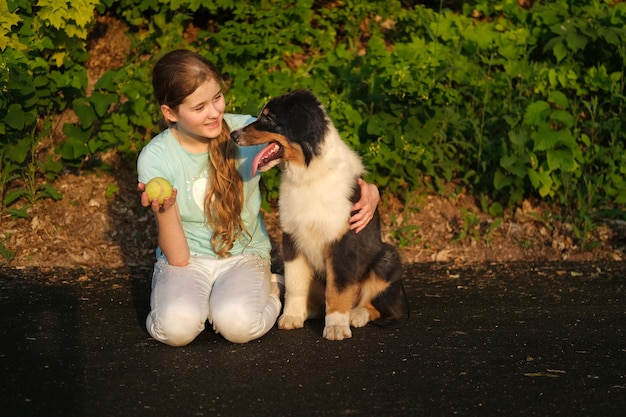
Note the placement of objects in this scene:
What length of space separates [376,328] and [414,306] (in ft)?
2.05

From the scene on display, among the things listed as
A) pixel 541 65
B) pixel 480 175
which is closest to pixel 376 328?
pixel 480 175

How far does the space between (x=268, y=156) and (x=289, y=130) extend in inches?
7.9

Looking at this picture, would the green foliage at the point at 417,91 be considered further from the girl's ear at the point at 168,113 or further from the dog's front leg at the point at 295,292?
the dog's front leg at the point at 295,292

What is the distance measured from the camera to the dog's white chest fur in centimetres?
486

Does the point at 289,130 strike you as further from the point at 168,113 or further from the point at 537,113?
the point at 537,113

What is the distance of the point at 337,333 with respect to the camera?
15.8 feet

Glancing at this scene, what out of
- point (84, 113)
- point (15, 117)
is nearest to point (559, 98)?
point (84, 113)

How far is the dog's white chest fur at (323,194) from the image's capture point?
15.9 feet

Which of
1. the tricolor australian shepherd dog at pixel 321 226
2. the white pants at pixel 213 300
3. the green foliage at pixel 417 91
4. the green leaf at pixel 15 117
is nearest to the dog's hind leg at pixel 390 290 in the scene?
the tricolor australian shepherd dog at pixel 321 226

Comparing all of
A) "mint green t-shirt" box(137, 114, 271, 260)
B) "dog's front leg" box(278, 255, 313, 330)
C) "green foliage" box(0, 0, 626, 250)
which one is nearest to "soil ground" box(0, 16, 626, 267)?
"green foliage" box(0, 0, 626, 250)

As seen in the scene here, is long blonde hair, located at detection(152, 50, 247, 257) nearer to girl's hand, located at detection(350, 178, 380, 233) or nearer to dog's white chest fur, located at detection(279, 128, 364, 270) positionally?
dog's white chest fur, located at detection(279, 128, 364, 270)

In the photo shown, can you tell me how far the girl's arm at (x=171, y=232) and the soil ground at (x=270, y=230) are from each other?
196 cm

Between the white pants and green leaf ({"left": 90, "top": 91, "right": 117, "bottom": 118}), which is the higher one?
green leaf ({"left": 90, "top": 91, "right": 117, "bottom": 118})

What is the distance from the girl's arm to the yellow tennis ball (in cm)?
4
